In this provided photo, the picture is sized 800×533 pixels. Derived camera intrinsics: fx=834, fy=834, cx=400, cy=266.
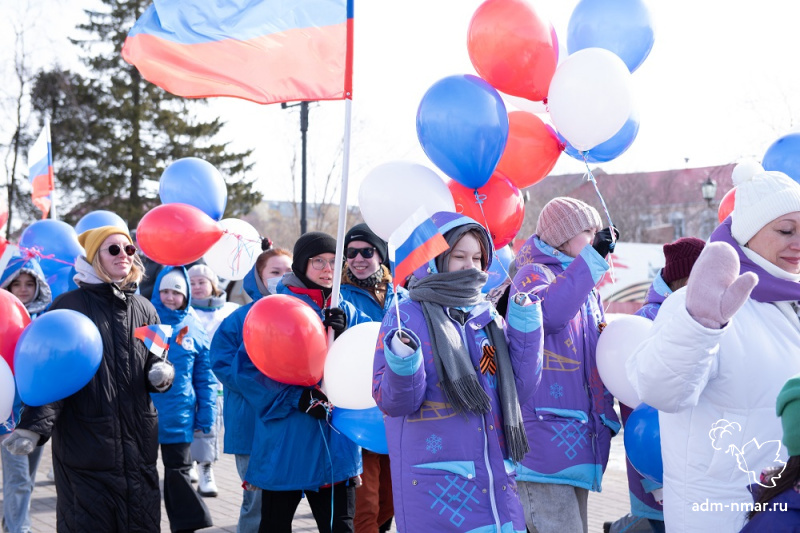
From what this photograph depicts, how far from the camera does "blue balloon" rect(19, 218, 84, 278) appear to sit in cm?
813

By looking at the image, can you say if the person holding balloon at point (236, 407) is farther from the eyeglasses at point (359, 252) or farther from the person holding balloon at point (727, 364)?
the person holding balloon at point (727, 364)

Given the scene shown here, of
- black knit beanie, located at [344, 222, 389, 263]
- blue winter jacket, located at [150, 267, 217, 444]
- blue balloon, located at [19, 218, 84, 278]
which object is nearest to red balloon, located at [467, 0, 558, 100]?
black knit beanie, located at [344, 222, 389, 263]

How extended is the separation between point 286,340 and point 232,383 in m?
0.84

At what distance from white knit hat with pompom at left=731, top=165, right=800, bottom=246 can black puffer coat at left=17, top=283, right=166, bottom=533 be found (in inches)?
130

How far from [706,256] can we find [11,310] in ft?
12.4

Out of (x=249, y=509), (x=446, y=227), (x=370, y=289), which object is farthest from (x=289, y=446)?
(x=446, y=227)

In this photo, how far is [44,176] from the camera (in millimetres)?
10625

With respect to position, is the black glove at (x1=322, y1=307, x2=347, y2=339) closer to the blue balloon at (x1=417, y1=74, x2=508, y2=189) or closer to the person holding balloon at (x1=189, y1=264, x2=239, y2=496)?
the blue balloon at (x1=417, y1=74, x2=508, y2=189)

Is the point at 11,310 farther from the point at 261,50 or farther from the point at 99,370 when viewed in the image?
the point at 261,50

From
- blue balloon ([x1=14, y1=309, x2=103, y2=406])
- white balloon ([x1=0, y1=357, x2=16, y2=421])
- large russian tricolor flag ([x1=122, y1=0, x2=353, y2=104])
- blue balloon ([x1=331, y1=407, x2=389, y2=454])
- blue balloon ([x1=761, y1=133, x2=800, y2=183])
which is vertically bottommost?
blue balloon ([x1=331, y1=407, x2=389, y2=454])

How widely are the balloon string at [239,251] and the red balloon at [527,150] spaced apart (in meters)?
3.16

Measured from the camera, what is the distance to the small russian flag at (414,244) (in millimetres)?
3291

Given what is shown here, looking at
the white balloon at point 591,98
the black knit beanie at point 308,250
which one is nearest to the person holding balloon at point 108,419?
the black knit beanie at point 308,250

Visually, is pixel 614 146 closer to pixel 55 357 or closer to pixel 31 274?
pixel 55 357
